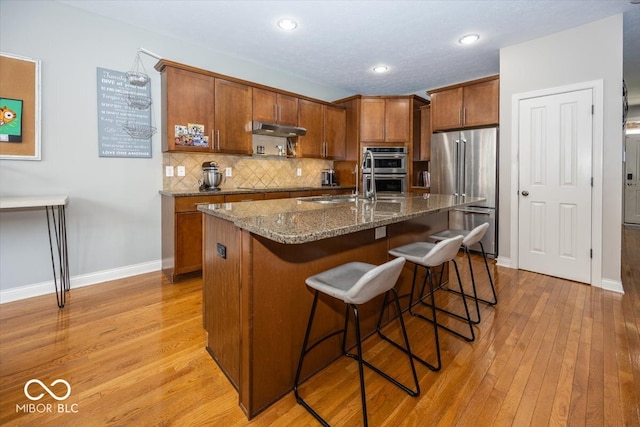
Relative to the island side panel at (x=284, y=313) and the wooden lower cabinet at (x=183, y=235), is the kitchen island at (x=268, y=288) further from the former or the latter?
the wooden lower cabinet at (x=183, y=235)

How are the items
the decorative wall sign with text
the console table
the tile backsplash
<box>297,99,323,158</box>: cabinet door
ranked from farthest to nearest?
<box>297,99,323,158</box>: cabinet door
the tile backsplash
the decorative wall sign with text
the console table

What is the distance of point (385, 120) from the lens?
16.3 feet

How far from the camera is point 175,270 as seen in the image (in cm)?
304

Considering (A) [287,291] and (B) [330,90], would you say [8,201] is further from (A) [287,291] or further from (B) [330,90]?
(B) [330,90]

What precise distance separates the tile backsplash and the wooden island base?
2101mm

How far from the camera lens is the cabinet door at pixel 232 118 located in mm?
3574

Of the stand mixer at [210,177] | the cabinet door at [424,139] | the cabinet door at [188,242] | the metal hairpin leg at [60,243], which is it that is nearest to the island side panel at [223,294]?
the cabinet door at [188,242]

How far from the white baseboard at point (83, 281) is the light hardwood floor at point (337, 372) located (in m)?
0.14

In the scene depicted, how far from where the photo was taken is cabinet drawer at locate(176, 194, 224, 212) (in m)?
3.05

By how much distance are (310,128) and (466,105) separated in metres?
2.22

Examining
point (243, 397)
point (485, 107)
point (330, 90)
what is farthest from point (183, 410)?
point (330, 90)

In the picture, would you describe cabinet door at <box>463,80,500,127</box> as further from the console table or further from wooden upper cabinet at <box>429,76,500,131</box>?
the console table

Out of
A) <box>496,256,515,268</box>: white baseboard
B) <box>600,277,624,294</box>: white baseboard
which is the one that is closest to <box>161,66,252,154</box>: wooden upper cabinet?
<box>496,256,515,268</box>: white baseboard

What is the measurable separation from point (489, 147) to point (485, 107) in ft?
1.78
